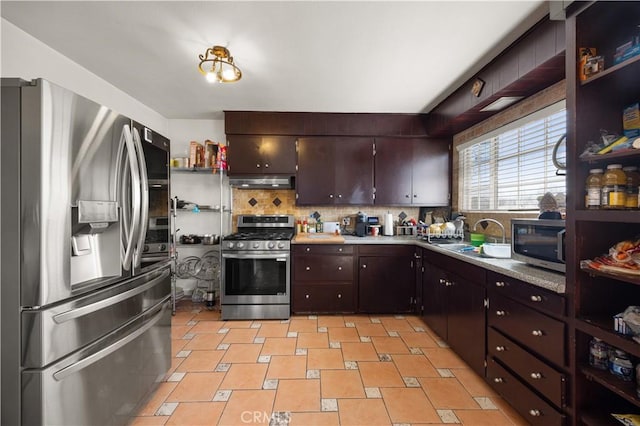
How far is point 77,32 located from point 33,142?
54.4 inches

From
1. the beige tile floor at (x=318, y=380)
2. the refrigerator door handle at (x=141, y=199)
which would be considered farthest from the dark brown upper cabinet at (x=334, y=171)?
the refrigerator door handle at (x=141, y=199)

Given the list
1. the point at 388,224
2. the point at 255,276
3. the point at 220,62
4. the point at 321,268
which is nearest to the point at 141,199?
the point at 220,62

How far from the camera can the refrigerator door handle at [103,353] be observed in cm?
112

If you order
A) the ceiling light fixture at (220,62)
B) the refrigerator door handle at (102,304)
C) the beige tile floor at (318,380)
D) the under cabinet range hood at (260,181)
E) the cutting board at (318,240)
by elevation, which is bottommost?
the beige tile floor at (318,380)

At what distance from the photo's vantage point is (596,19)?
4.11 feet

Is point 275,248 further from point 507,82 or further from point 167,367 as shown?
point 507,82

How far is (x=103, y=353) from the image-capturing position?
1.29 meters

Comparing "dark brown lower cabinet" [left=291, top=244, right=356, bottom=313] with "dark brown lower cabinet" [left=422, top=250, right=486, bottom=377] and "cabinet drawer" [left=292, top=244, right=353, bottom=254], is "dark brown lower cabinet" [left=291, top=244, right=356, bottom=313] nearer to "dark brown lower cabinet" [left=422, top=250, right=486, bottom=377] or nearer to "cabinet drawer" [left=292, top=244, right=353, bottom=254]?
"cabinet drawer" [left=292, top=244, right=353, bottom=254]

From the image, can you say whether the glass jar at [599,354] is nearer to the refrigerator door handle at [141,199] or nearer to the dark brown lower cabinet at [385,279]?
the dark brown lower cabinet at [385,279]

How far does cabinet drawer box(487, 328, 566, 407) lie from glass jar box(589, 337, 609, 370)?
0.15 meters

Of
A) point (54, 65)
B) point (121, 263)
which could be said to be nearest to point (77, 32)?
point (54, 65)

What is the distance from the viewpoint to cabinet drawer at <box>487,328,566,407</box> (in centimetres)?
131

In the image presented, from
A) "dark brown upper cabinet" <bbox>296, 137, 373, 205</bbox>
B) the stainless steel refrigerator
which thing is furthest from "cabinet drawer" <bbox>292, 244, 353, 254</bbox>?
the stainless steel refrigerator

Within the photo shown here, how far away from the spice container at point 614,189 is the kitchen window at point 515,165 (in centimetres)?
62
